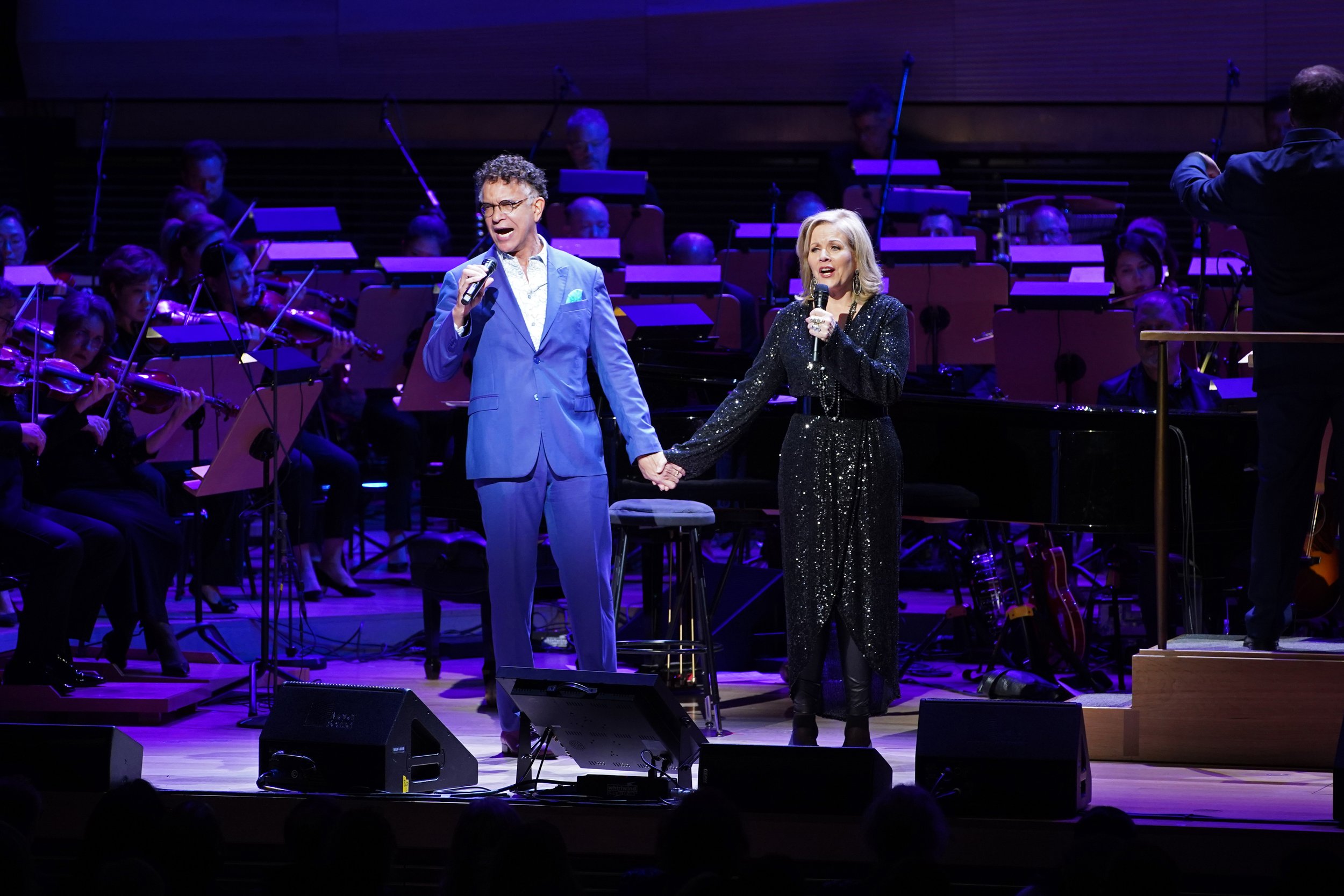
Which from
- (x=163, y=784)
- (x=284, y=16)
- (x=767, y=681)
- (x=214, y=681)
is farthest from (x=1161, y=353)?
(x=284, y=16)

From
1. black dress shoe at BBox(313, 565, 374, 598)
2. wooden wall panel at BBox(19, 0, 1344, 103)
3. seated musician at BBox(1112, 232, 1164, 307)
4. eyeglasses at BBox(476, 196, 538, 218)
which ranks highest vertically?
wooden wall panel at BBox(19, 0, 1344, 103)

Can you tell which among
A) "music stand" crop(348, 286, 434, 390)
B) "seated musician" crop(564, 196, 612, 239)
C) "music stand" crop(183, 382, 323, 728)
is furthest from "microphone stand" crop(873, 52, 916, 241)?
"music stand" crop(183, 382, 323, 728)

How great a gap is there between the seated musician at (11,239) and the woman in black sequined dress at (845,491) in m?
4.69

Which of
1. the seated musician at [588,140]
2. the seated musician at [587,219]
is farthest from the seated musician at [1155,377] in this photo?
the seated musician at [588,140]

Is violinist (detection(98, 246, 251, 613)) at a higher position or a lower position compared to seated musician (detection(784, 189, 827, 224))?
lower

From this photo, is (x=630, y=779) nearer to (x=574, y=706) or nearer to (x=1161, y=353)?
(x=574, y=706)

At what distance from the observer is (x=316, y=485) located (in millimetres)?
7137

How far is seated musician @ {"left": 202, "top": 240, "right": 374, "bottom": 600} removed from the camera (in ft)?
21.7

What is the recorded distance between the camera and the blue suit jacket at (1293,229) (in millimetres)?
3957

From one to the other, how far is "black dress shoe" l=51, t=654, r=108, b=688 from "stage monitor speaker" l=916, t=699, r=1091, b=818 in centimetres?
276

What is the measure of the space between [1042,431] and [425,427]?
3.18m

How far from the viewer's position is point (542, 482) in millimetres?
3975

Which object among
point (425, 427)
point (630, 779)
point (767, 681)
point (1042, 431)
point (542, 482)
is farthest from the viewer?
point (425, 427)

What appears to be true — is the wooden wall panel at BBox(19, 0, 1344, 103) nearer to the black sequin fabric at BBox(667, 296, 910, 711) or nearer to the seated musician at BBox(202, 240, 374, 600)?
the seated musician at BBox(202, 240, 374, 600)
